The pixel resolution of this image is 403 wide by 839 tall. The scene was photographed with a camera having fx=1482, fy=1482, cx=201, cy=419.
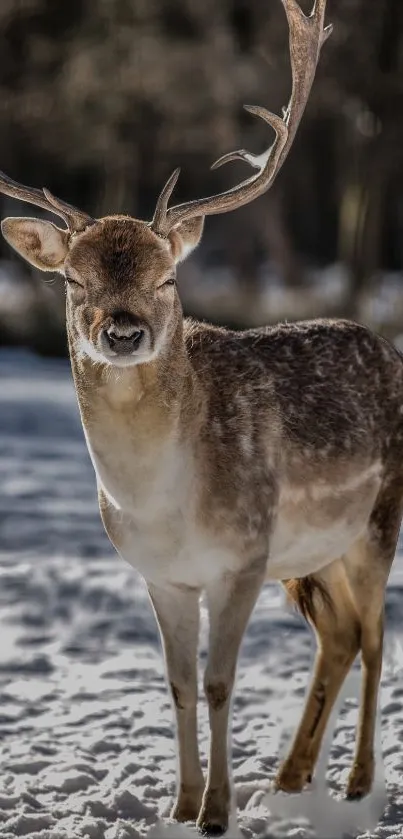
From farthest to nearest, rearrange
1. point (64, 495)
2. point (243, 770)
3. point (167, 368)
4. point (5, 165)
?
1. point (5, 165)
2. point (64, 495)
3. point (243, 770)
4. point (167, 368)

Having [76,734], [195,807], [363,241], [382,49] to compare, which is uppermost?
[382,49]

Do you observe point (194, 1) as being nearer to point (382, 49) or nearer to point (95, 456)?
point (382, 49)

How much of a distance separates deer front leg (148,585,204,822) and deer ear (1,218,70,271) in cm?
123

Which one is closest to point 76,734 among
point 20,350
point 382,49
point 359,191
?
point 20,350

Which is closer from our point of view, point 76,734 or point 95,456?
point 95,456

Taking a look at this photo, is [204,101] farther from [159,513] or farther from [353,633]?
[159,513]

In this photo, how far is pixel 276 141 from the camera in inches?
209

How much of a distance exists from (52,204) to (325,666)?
2240 mm

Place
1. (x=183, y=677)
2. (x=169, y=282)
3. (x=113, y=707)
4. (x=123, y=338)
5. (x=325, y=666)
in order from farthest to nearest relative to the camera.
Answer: (x=113, y=707), (x=325, y=666), (x=183, y=677), (x=169, y=282), (x=123, y=338)

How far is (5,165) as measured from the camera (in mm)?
27922

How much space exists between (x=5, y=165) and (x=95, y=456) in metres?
23.6

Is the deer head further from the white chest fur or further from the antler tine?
the white chest fur

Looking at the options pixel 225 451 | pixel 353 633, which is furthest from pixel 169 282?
pixel 353 633

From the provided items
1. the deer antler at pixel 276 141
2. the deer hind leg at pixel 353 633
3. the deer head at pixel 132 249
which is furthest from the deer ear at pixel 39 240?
the deer hind leg at pixel 353 633
